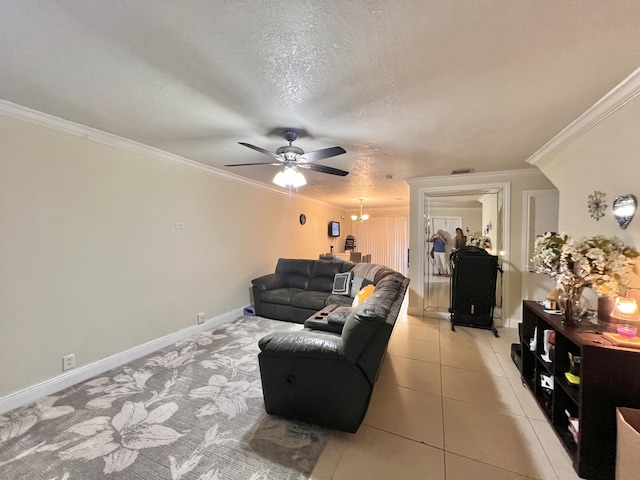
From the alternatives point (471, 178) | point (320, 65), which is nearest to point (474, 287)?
point (471, 178)

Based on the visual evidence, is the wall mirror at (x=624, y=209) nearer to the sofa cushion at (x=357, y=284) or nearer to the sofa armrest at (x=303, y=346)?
the sofa armrest at (x=303, y=346)

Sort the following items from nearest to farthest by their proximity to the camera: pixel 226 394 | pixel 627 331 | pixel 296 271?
pixel 627 331 → pixel 226 394 → pixel 296 271

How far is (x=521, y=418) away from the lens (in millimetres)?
1949

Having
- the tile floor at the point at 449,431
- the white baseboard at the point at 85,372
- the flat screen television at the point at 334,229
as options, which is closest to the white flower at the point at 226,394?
the tile floor at the point at 449,431


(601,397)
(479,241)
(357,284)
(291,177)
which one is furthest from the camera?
(479,241)

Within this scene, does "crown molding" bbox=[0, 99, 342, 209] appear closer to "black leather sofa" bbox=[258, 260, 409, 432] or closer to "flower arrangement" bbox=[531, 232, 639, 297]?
"black leather sofa" bbox=[258, 260, 409, 432]

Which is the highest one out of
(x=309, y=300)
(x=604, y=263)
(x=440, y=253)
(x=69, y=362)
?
(x=604, y=263)

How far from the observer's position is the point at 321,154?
2293 mm

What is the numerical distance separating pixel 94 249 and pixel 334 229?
20.1 feet

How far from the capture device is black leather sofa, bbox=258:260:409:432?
1671 millimetres

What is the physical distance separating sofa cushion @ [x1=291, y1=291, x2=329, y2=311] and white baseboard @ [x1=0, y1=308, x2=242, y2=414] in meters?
1.45

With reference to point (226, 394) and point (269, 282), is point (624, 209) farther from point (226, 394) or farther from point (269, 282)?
point (269, 282)

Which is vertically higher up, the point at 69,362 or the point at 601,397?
the point at 601,397

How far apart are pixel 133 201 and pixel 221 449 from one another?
262 cm
